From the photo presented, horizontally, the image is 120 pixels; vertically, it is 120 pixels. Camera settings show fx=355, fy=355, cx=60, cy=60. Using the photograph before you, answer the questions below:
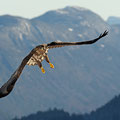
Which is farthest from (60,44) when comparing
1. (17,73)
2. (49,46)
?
(17,73)

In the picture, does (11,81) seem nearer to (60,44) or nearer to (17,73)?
(17,73)

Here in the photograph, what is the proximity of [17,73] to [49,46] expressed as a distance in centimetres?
228

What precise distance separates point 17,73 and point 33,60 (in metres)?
1.90

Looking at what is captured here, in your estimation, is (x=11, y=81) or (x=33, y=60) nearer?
(x=11, y=81)

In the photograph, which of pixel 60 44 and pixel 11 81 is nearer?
pixel 11 81

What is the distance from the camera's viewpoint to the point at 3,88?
524 inches

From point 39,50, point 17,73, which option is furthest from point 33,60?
point 17,73

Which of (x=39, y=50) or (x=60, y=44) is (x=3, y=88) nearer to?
(x=39, y=50)

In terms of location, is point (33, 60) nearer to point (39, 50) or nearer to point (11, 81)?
point (39, 50)

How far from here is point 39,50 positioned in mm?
14891

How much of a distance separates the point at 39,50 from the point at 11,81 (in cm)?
223

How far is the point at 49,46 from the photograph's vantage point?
1544 cm

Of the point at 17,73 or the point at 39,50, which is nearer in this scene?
the point at 17,73

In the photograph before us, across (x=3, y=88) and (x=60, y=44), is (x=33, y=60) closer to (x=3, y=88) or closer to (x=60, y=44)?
(x=60, y=44)
